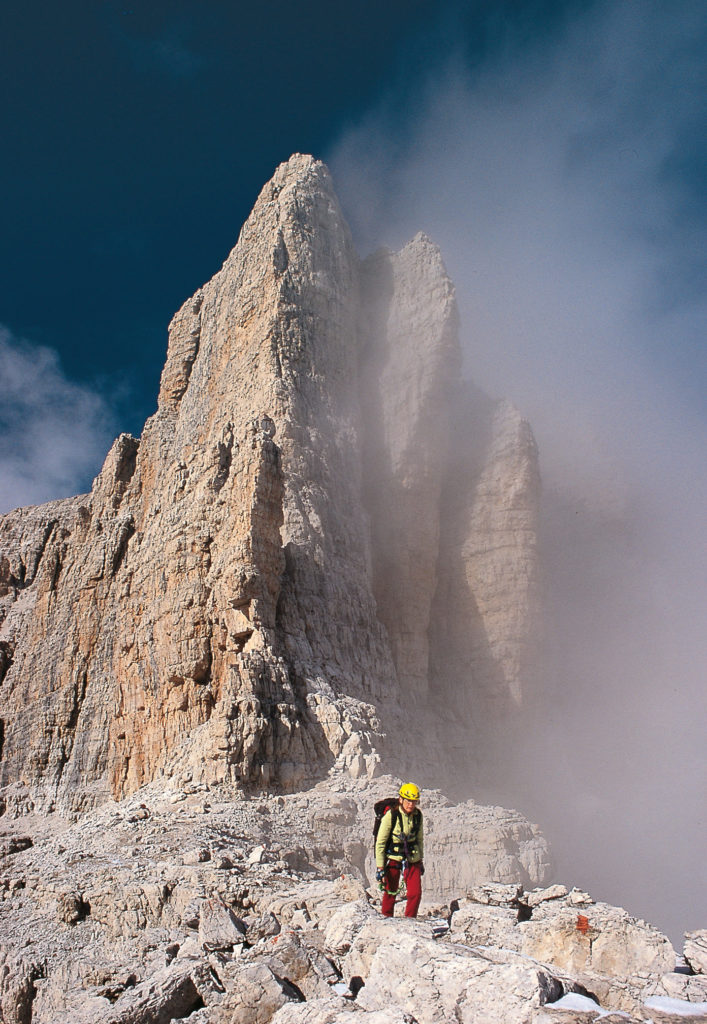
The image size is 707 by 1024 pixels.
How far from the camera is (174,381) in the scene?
39.1 metres

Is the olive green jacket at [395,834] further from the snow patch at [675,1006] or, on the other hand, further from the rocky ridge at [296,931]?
the snow patch at [675,1006]

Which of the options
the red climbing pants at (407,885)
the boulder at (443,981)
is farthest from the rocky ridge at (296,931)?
the red climbing pants at (407,885)

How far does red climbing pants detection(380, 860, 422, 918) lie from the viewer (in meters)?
7.81

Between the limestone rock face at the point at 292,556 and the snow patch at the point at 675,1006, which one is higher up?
the limestone rock face at the point at 292,556

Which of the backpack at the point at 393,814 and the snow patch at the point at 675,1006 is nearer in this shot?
the snow patch at the point at 675,1006

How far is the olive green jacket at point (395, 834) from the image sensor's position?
7816 mm

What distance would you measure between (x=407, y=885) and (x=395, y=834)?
0.53 metres

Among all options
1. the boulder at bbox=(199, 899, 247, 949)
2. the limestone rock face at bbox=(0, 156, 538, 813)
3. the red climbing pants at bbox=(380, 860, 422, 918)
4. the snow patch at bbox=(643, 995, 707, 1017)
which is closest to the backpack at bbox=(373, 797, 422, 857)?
the red climbing pants at bbox=(380, 860, 422, 918)

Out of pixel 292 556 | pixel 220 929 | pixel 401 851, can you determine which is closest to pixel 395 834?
pixel 401 851

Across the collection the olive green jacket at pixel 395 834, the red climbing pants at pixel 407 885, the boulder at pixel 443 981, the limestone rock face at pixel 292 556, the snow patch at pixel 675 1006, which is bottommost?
the snow patch at pixel 675 1006

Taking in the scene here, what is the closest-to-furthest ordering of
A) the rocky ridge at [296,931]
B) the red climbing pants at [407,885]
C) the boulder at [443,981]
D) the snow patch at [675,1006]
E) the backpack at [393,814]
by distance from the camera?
the snow patch at [675,1006] < the boulder at [443,981] < the rocky ridge at [296,931] < the red climbing pants at [407,885] < the backpack at [393,814]

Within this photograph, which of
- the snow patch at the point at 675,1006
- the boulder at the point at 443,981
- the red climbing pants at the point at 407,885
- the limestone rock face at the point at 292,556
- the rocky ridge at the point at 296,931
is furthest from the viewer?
the limestone rock face at the point at 292,556

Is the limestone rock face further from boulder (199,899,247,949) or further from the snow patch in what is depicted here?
the snow patch

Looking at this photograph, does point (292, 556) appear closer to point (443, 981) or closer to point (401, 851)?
point (401, 851)
